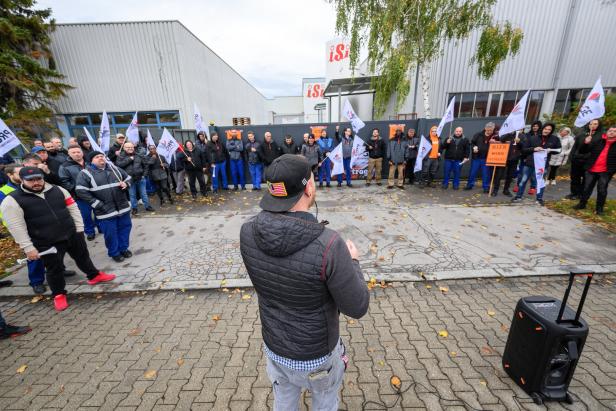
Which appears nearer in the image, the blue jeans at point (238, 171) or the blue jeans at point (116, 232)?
the blue jeans at point (116, 232)

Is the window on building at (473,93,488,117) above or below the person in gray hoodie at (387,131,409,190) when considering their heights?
above

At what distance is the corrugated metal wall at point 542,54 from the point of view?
13.0 meters

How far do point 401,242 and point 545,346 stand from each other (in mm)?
3219

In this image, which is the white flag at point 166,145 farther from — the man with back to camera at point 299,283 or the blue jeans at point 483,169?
the blue jeans at point 483,169

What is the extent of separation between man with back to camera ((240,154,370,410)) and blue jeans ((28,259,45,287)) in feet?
15.8

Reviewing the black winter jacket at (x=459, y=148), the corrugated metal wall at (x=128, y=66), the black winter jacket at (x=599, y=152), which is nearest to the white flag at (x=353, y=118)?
the black winter jacket at (x=459, y=148)

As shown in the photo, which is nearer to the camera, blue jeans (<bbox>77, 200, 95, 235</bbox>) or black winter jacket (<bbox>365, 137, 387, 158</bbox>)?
blue jeans (<bbox>77, 200, 95, 235</bbox>)

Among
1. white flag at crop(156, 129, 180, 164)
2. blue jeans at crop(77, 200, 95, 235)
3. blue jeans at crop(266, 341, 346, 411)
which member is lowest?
blue jeans at crop(77, 200, 95, 235)

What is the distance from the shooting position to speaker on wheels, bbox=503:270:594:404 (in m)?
2.16

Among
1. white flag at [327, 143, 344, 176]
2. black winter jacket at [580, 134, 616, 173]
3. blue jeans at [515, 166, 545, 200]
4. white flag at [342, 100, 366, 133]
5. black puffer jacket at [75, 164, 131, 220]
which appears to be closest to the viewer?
black puffer jacket at [75, 164, 131, 220]

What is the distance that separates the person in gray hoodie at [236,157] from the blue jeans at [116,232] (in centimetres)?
542

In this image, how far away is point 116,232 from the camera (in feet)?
16.5

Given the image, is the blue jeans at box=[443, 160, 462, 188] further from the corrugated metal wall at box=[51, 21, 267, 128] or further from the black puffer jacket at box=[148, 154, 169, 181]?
the corrugated metal wall at box=[51, 21, 267, 128]

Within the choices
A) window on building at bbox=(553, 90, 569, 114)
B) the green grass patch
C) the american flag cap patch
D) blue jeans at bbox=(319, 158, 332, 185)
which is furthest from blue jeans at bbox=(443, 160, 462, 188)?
window on building at bbox=(553, 90, 569, 114)
